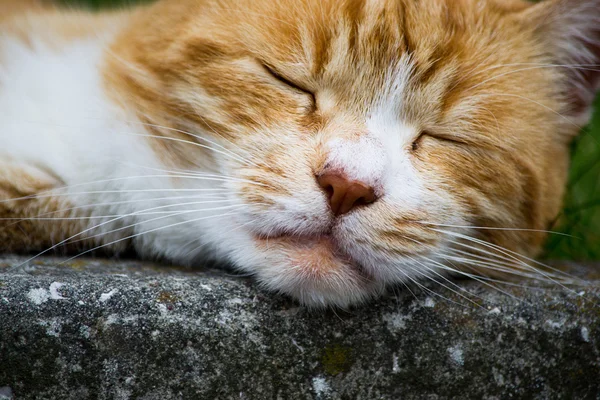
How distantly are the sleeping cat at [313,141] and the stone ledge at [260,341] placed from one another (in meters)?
0.10

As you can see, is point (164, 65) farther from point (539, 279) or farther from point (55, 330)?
point (539, 279)

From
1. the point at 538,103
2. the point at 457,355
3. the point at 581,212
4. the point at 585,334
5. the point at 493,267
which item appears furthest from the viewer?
the point at 581,212

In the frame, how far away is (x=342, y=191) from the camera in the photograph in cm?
152

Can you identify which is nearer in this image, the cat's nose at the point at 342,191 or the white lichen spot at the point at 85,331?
the white lichen spot at the point at 85,331

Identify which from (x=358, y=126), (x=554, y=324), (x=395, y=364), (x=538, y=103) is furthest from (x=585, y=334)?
(x=358, y=126)

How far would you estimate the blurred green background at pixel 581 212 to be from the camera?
103 inches

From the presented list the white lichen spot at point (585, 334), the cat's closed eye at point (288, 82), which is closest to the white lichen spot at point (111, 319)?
the cat's closed eye at point (288, 82)

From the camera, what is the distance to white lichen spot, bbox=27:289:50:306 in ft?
4.52

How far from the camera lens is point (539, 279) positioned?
77.1 inches

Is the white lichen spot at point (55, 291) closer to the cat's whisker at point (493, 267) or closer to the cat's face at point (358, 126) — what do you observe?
the cat's face at point (358, 126)

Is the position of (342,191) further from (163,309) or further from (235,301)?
(163,309)

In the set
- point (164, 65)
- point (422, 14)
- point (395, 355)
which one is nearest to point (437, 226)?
point (395, 355)

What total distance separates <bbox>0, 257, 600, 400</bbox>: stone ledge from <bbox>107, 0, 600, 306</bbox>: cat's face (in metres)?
0.10

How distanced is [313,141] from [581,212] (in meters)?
1.95
